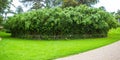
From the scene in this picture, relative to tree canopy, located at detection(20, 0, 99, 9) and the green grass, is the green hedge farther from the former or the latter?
tree canopy, located at detection(20, 0, 99, 9)

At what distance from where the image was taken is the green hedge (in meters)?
21.0

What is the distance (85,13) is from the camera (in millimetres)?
22922

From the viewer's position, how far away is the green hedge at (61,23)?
21047 millimetres

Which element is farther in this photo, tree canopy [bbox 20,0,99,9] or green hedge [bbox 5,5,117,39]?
tree canopy [bbox 20,0,99,9]

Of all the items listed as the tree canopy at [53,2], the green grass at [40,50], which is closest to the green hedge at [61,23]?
the green grass at [40,50]

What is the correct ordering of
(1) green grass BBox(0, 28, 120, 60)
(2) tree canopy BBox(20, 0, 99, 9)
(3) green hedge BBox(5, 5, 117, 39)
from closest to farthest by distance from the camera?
(1) green grass BBox(0, 28, 120, 60)
(3) green hedge BBox(5, 5, 117, 39)
(2) tree canopy BBox(20, 0, 99, 9)

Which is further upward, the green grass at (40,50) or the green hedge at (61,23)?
the green hedge at (61,23)

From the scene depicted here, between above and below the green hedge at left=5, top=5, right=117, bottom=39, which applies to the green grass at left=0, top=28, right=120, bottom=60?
below

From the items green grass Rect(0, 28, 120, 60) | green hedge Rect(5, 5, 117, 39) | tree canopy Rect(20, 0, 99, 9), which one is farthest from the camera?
tree canopy Rect(20, 0, 99, 9)

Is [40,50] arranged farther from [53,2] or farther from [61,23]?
[53,2]

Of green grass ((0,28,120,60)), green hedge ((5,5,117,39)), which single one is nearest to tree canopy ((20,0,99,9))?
green hedge ((5,5,117,39))

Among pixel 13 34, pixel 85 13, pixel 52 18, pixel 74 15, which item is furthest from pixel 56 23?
pixel 13 34

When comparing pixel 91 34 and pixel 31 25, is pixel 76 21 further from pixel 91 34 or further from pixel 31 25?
pixel 31 25

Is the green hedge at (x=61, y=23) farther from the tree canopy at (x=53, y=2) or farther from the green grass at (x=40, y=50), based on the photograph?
the tree canopy at (x=53, y=2)
